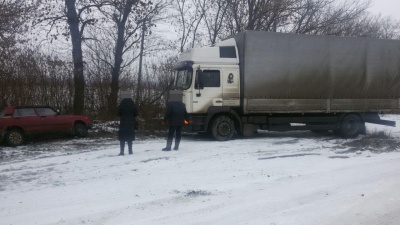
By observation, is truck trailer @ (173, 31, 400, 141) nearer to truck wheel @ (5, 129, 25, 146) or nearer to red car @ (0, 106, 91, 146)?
red car @ (0, 106, 91, 146)

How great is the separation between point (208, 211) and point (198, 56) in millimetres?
8527

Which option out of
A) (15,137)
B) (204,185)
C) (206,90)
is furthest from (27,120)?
(204,185)

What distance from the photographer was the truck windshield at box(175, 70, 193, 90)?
13.8 m

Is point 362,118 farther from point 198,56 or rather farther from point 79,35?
point 79,35

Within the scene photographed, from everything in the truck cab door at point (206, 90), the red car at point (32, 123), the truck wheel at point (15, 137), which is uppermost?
the truck cab door at point (206, 90)

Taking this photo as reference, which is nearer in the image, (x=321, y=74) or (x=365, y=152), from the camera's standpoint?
(x=365, y=152)

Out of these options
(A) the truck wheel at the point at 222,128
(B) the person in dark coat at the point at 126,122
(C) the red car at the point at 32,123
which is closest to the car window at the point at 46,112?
(C) the red car at the point at 32,123

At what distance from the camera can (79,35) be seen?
19156 millimetres

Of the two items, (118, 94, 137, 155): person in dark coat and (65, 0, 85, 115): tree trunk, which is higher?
(65, 0, 85, 115): tree trunk

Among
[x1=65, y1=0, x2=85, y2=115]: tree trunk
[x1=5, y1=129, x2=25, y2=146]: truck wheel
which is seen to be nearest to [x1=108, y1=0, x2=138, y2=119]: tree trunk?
[x1=65, y1=0, x2=85, y2=115]: tree trunk

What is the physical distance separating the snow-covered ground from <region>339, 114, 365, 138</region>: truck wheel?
8.84 ft

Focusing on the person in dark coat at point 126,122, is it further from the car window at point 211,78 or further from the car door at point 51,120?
the car door at point 51,120

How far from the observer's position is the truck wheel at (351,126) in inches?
598

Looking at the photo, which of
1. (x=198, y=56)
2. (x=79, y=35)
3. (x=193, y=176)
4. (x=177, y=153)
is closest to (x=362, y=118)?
(x=198, y=56)
